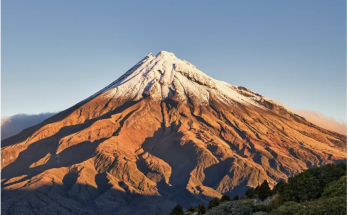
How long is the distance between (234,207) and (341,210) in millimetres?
10714

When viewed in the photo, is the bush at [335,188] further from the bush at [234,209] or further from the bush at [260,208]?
the bush at [234,209]

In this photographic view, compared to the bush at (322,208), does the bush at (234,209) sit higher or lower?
lower

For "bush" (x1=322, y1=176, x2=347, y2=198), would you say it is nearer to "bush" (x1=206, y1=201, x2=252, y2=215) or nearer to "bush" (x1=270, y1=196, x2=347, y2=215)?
"bush" (x1=270, y1=196, x2=347, y2=215)

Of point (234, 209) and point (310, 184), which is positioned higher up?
point (310, 184)

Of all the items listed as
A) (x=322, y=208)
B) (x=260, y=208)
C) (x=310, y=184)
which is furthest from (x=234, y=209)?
(x=322, y=208)

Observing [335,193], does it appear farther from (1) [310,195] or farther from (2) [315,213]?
(2) [315,213]

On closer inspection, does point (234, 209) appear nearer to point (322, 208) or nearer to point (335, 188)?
point (335, 188)

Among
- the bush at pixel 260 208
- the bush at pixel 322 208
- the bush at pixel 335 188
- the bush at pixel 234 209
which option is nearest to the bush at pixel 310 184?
the bush at pixel 335 188

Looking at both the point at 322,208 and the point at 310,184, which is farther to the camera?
the point at 310,184

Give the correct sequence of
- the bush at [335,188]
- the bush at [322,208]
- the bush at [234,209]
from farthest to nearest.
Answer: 1. the bush at [234,209]
2. the bush at [335,188]
3. the bush at [322,208]

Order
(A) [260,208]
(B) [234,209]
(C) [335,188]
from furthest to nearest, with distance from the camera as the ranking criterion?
(A) [260,208] < (B) [234,209] < (C) [335,188]

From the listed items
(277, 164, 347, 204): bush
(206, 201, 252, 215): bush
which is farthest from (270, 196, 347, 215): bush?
(277, 164, 347, 204): bush

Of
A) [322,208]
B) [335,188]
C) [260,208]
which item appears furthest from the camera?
[260,208]

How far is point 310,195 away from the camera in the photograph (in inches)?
1313
